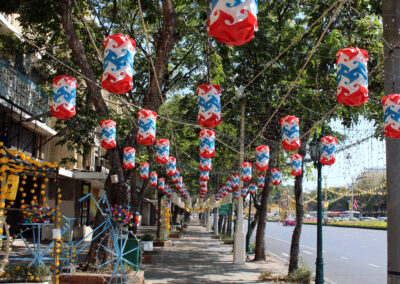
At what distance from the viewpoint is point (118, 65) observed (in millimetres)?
6926

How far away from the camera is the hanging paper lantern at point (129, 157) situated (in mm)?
12523

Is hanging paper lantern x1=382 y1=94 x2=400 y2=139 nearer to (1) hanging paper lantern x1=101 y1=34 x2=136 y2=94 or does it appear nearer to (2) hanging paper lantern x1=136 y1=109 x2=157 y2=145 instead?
(1) hanging paper lantern x1=101 y1=34 x2=136 y2=94

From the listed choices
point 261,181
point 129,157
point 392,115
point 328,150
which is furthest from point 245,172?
point 392,115

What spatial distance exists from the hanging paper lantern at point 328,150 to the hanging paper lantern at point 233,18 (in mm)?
8207

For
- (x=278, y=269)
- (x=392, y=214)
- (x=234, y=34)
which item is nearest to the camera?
(x=234, y=34)

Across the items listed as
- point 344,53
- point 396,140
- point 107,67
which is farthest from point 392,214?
point 107,67

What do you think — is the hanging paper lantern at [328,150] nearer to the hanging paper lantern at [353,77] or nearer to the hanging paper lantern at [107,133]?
the hanging paper lantern at [353,77]

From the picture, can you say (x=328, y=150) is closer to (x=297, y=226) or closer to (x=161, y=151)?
(x=297, y=226)

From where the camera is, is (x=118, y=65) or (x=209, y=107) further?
(x=209, y=107)

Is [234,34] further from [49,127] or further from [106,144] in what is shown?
[49,127]

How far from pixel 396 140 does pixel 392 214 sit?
3.91ft

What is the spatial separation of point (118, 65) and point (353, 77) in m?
3.74

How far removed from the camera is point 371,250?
1043 inches

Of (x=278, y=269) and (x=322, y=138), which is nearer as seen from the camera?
(x=322, y=138)
